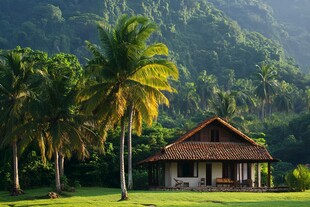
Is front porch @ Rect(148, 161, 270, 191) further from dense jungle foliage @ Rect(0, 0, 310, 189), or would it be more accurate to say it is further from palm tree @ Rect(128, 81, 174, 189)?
palm tree @ Rect(128, 81, 174, 189)

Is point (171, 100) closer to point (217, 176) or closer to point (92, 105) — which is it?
point (217, 176)

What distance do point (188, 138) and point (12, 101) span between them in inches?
533

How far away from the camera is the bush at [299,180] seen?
38.6 meters

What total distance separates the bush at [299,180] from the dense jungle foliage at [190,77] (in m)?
12.7

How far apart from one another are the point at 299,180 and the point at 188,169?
31.3 feet

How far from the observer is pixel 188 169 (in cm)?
4566

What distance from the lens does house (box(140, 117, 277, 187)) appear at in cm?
4372

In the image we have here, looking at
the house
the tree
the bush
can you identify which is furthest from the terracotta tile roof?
the tree

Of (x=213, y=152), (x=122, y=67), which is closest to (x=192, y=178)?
(x=213, y=152)

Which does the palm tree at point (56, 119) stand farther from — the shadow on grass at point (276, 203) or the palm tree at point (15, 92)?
the shadow on grass at point (276, 203)

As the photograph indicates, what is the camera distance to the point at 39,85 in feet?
124

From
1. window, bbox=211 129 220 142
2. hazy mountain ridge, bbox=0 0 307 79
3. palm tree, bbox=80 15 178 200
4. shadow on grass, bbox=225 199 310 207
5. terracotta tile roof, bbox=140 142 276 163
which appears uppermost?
hazy mountain ridge, bbox=0 0 307 79

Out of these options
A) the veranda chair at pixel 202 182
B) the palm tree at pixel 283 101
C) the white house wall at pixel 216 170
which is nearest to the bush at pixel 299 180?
the white house wall at pixel 216 170

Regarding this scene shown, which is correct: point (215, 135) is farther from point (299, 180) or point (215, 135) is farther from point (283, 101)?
point (283, 101)
